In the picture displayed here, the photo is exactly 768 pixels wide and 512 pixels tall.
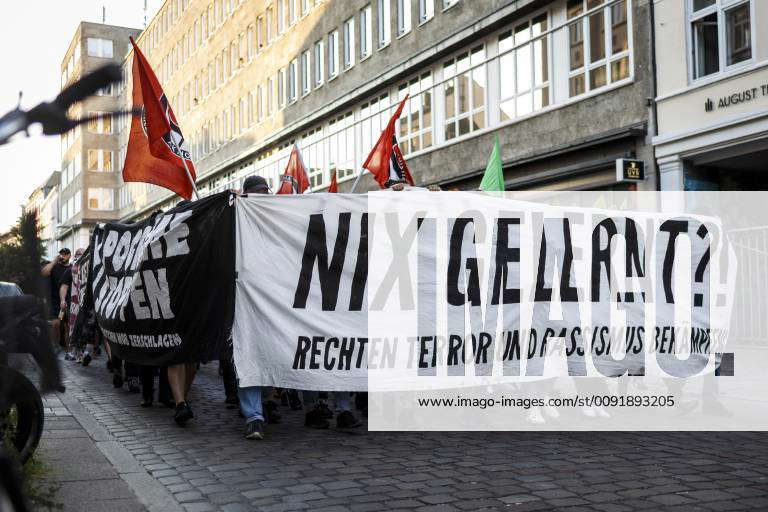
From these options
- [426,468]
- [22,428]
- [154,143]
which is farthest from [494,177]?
[22,428]

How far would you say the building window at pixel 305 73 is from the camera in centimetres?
3416

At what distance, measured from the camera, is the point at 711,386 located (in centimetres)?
787

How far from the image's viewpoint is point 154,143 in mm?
8320

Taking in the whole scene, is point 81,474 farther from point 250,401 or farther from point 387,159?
point 387,159

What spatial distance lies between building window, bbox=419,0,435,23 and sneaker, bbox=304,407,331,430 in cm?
1960

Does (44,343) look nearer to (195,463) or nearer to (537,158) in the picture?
(195,463)

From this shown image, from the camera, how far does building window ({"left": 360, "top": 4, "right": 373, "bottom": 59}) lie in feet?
94.7

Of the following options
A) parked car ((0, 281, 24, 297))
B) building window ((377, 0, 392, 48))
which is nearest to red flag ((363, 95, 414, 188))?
parked car ((0, 281, 24, 297))

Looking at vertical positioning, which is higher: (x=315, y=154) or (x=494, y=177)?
(x=315, y=154)

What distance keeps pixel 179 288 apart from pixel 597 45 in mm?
A: 14085

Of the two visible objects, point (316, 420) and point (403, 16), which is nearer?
point (316, 420)

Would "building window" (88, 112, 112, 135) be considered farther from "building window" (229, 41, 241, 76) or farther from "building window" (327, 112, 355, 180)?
"building window" (229, 41, 241, 76)

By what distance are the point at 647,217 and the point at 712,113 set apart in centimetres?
878

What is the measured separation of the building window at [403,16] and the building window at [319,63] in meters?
6.77
